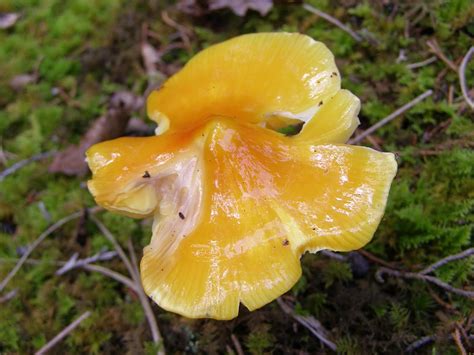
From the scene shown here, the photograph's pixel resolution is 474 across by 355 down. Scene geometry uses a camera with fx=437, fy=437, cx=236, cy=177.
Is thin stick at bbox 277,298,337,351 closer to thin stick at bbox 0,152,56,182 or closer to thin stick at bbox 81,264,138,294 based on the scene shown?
thin stick at bbox 81,264,138,294

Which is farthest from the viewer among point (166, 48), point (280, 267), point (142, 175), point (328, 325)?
point (166, 48)

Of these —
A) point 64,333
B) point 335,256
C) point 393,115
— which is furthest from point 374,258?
point 64,333

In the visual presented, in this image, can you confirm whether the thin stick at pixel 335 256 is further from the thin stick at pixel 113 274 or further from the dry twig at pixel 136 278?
the thin stick at pixel 113 274

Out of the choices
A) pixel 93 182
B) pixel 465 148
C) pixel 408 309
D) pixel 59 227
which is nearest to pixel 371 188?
pixel 408 309

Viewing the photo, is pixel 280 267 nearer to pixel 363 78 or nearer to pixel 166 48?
pixel 363 78

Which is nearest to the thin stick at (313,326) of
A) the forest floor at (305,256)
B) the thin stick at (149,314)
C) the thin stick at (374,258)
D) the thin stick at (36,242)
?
the forest floor at (305,256)

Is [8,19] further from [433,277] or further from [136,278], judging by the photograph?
[433,277]
